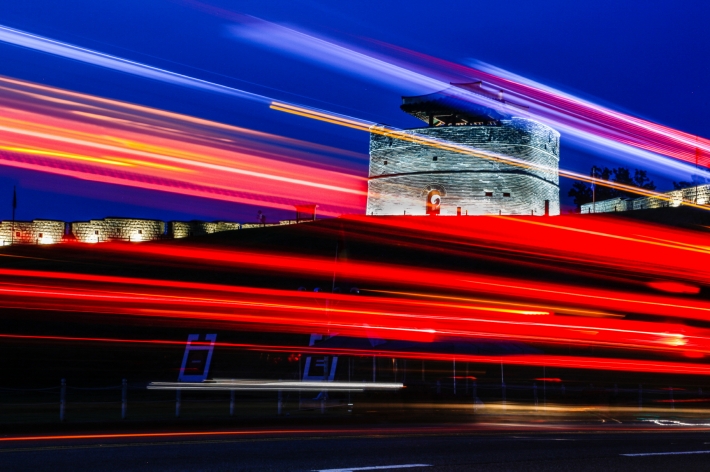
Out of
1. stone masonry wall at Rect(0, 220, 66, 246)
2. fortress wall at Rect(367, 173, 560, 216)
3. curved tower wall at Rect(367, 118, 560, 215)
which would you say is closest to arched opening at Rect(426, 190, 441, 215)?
curved tower wall at Rect(367, 118, 560, 215)

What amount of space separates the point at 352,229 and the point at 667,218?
58.8ft

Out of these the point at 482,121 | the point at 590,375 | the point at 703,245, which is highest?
the point at 482,121

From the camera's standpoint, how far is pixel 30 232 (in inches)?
2192

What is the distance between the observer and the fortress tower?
2472 inches

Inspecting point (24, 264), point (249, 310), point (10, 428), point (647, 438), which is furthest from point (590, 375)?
point (24, 264)

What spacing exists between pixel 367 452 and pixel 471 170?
56.2 metres

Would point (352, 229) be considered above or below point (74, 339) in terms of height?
above

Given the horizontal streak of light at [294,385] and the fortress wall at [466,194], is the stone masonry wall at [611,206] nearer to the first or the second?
the fortress wall at [466,194]

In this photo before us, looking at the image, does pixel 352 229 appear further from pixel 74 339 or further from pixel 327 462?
pixel 327 462

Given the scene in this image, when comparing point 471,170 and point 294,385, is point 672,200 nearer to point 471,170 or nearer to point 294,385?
point 471,170

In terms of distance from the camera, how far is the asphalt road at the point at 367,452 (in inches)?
278

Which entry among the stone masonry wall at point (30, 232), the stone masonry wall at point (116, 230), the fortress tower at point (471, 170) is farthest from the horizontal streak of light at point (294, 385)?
the fortress tower at point (471, 170)

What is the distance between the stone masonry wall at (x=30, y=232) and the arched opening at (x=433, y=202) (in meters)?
26.9

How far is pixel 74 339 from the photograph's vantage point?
2970 cm
